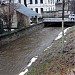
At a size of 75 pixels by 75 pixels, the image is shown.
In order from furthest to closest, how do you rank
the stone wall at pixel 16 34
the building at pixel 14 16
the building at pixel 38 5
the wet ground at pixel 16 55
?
the building at pixel 38 5 → the building at pixel 14 16 → the stone wall at pixel 16 34 → the wet ground at pixel 16 55

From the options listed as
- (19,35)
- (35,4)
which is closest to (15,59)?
(19,35)

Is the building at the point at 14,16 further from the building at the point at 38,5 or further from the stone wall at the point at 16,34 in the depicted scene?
the building at the point at 38,5

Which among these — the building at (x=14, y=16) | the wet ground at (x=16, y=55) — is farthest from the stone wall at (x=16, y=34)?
the building at (x=14, y=16)

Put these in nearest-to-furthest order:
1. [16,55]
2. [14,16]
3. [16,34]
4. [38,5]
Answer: [16,55]
[16,34]
[14,16]
[38,5]

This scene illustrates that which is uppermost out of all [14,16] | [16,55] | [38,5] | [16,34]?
[38,5]

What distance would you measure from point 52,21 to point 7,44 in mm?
29021

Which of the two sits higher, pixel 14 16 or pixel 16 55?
pixel 14 16

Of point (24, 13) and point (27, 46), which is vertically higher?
point (24, 13)

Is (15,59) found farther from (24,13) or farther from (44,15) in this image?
(44,15)

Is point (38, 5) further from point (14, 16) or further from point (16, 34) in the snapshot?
point (16, 34)

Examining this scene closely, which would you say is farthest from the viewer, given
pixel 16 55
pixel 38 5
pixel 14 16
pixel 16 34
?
pixel 38 5

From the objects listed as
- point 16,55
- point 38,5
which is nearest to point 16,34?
point 16,55

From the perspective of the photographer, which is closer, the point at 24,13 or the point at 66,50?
the point at 66,50

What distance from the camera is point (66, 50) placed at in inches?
816
